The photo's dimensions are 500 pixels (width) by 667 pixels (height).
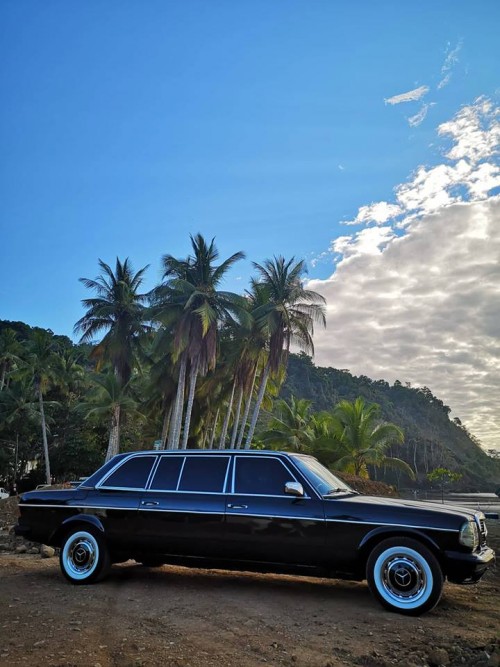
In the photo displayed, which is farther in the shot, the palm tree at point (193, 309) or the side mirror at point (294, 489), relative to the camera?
the palm tree at point (193, 309)

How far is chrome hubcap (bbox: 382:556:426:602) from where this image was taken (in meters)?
4.93

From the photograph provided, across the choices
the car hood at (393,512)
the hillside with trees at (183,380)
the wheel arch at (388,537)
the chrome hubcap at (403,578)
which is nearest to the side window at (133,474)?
the car hood at (393,512)

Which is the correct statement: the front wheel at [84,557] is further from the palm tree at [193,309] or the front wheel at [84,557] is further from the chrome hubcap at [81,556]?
the palm tree at [193,309]

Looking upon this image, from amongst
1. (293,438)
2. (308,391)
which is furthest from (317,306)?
(308,391)

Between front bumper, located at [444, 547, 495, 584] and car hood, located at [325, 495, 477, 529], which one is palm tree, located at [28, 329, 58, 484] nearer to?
car hood, located at [325, 495, 477, 529]

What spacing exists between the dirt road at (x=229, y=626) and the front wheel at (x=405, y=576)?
5.6 inches

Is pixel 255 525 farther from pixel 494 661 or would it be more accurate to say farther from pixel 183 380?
pixel 183 380

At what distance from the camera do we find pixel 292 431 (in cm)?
3575

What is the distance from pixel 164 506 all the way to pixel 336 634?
8.13 ft

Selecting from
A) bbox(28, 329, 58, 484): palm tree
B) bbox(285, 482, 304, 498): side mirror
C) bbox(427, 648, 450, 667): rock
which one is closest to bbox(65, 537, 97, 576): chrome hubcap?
bbox(285, 482, 304, 498): side mirror

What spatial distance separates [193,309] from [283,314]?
5.15m

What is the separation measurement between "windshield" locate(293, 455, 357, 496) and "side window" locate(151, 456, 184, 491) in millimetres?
1458

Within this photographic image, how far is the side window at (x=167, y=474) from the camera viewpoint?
20.2 ft

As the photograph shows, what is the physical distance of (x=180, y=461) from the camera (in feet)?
20.7
